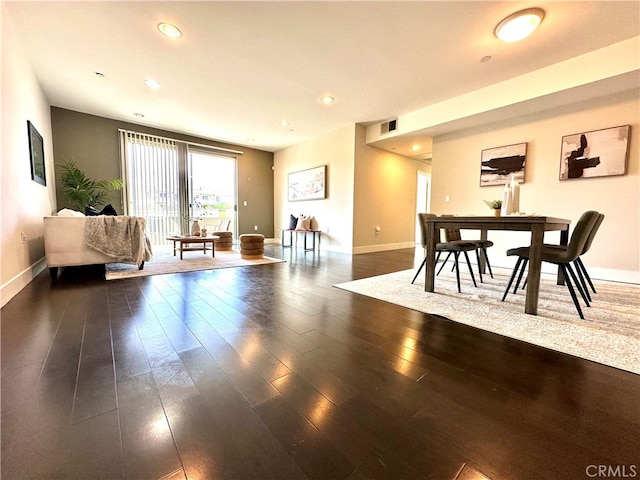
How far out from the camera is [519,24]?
92.7 inches

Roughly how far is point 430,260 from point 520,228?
0.80 meters

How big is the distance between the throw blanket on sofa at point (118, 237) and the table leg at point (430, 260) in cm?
350

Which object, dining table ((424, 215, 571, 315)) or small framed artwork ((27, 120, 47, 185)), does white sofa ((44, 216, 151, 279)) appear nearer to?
small framed artwork ((27, 120, 47, 185))

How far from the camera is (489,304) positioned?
87.5 inches

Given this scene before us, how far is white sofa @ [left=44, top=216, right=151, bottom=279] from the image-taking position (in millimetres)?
2883

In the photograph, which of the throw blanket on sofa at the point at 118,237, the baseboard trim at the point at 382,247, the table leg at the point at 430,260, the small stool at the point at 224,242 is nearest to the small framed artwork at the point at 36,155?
the throw blanket on sofa at the point at 118,237

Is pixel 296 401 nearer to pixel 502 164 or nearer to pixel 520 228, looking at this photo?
pixel 520 228

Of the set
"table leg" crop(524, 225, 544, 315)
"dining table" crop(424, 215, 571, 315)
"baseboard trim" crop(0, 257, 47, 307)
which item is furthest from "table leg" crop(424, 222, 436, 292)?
"baseboard trim" crop(0, 257, 47, 307)

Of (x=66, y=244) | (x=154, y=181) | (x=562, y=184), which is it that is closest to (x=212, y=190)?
(x=154, y=181)

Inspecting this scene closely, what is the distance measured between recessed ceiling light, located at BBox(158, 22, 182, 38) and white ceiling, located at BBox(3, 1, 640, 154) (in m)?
0.06

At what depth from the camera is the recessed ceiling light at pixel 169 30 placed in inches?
99.0

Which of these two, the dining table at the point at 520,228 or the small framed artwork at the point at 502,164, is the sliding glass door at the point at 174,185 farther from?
the small framed artwork at the point at 502,164

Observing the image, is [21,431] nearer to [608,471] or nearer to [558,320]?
[608,471]

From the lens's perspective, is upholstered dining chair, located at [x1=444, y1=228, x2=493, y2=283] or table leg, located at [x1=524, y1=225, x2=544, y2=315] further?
upholstered dining chair, located at [x1=444, y1=228, x2=493, y2=283]
